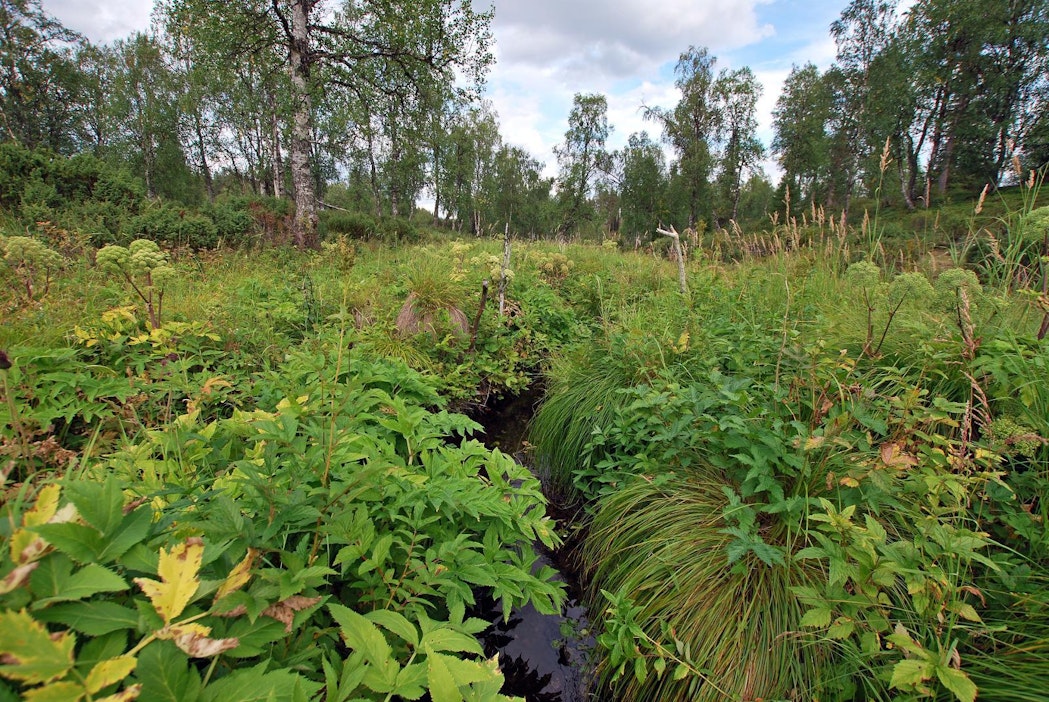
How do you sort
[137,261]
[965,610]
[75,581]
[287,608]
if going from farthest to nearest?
[137,261], [965,610], [287,608], [75,581]

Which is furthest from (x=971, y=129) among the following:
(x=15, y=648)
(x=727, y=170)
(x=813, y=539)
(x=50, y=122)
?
(x=50, y=122)

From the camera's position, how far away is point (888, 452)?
4.75 ft

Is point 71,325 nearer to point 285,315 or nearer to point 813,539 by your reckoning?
point 285,315

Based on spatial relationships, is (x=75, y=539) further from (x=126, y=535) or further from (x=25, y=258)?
(x=25, y=258)

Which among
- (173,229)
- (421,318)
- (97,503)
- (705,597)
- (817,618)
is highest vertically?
(173,229)

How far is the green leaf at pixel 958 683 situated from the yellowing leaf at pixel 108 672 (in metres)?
1.67

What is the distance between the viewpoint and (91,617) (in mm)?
652

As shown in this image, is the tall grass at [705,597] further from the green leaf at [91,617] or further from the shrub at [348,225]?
the shrub at [348,225]

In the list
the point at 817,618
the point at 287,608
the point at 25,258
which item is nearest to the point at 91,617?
the point at 287,608

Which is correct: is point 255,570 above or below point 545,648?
above

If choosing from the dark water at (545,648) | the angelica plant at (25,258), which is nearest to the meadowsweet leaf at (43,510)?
the dark water at (545,648)

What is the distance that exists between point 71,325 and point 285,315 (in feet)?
4.15

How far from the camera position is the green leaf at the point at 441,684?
0.74 metres

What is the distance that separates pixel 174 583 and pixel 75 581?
122 millimetres
